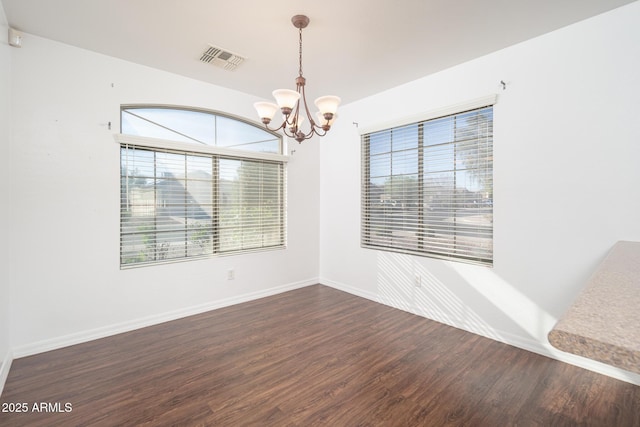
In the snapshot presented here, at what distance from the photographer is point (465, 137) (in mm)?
3133

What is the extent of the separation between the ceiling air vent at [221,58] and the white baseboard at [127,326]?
2.75 meters

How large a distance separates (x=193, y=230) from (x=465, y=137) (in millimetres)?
3278

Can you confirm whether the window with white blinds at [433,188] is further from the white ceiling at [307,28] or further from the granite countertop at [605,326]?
the granite countertop at [605,326]

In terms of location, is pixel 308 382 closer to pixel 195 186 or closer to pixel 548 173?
pixel 195 186

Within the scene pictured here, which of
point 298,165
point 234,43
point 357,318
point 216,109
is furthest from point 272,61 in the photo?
point 357,318

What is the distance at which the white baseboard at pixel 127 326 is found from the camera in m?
2.61

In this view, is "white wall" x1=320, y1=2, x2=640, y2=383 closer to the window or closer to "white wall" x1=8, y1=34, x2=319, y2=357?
the window

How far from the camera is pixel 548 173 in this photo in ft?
8.45

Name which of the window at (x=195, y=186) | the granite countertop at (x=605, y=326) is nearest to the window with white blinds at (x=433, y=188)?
the window at (x=195, y=186)

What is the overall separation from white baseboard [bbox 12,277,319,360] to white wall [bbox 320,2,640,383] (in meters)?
2.21

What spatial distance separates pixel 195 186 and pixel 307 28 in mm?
2159

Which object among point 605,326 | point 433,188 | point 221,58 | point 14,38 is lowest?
point 605,326

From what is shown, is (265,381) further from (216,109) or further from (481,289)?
(216,109)

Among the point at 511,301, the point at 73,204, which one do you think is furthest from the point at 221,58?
the point at 511,301
